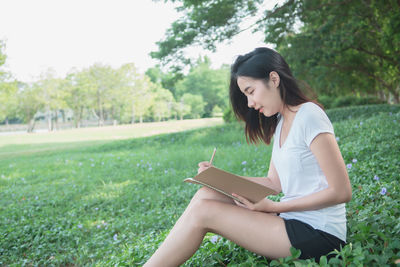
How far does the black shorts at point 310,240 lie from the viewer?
1.59m

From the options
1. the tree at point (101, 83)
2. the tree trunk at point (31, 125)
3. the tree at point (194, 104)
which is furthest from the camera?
the tree at point (194, 104)

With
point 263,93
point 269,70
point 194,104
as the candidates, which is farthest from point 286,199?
point 194,104

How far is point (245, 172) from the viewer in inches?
211

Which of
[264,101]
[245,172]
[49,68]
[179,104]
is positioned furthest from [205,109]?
[264,101]

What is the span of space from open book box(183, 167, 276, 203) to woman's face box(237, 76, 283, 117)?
0.46 metres

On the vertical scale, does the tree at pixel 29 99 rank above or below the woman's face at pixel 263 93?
above

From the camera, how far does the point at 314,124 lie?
63.4 inches

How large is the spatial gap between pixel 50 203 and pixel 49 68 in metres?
Result: 32.1

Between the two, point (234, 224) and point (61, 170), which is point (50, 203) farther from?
point (234, 224)

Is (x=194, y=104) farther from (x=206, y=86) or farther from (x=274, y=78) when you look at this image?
(x=274, y=78)

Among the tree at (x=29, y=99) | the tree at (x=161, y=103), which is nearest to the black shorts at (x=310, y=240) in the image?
the tree at (x=29, y=99)

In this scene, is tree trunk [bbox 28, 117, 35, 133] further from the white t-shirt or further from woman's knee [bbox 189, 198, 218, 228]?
the white t-shirt

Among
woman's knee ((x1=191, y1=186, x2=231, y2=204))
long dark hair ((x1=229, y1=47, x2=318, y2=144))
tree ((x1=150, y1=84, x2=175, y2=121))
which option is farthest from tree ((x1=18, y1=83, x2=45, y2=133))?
long dark hair ((x1=229, y1=47, x2=318, y2=144))

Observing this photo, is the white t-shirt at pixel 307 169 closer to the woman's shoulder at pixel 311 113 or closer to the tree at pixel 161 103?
the woman's shoulder at pixel 311 113
